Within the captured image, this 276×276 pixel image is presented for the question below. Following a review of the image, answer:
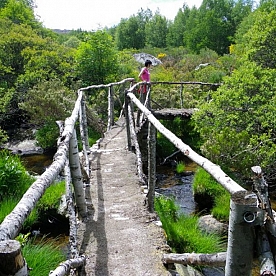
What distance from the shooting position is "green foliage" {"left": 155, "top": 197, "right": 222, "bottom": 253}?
4.61 m

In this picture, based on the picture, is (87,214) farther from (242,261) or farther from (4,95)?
(4,95)

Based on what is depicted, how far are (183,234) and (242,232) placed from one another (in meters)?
3.42

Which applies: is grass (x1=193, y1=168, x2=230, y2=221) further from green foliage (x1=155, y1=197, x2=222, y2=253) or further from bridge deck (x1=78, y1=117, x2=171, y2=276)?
bridge deck (x1=78, y1=117, x2=171, y2=276)

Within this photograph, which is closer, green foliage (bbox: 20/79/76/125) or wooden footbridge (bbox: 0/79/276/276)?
wooden footbridge (bbox: 0/79/276/276)

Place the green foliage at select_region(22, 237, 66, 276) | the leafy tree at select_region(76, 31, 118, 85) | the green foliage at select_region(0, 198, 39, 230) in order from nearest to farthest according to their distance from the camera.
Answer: the green foliage at select_region(22, 237, 66, 276) → the green foliage at select_region(0, 198, 39, 230) → the leafy tree at select_region(76, 31, 118, 85)

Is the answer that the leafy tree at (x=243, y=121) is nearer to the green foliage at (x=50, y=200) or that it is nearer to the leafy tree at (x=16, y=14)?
the green foliage at (x=50, y=200)

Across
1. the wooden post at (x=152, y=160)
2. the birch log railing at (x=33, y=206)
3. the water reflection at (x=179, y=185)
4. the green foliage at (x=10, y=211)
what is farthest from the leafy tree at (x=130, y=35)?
the birch log railing at (x=33, y=206)

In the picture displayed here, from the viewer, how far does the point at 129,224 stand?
3.74m

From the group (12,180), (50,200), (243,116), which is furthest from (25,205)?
(243,116)

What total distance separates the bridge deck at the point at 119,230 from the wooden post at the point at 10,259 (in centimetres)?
173

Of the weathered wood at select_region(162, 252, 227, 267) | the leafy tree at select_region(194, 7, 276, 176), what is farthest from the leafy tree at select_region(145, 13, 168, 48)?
the weathered wood at select_region(162, 252, 227, 267)

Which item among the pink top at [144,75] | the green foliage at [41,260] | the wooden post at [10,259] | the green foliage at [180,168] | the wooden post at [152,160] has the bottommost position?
the green foliage at [180,168]

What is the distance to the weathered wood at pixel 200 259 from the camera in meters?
2.02

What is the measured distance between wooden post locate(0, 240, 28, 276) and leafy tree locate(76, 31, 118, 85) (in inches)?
612
